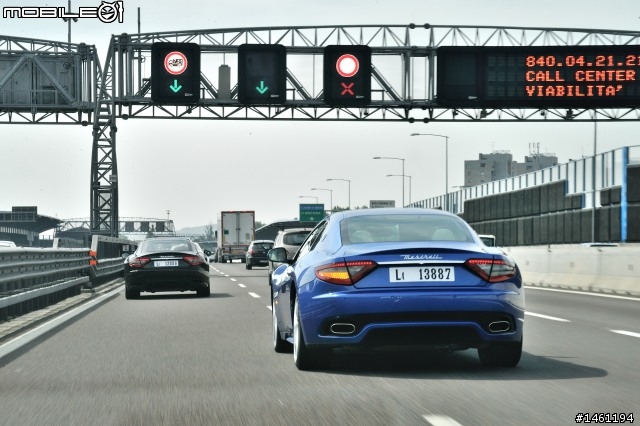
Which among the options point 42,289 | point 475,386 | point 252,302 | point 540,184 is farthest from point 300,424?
point 540,184

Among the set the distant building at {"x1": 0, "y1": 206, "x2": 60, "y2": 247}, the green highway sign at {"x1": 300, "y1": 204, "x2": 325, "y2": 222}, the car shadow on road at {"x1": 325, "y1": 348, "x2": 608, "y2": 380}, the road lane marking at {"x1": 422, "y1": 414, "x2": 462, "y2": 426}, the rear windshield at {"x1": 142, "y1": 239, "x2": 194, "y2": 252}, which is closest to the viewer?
the road lane marking at {"x1": 422, "y1": 414, "x2": 462, "y2": 426}

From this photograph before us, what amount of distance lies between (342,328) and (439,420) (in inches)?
79.6

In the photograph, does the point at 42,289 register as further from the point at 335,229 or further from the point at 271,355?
the point at 335,229

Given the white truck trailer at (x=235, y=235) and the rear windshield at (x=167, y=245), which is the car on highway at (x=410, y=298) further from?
the white truck trailer at (x=235, y=235)

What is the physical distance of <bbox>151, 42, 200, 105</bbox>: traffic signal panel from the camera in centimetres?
3938

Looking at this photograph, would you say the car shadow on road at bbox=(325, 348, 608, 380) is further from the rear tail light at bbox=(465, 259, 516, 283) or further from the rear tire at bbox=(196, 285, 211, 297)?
the rear tire at bbox=(196, 285, 211, 297)

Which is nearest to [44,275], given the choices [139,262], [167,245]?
[139,262]

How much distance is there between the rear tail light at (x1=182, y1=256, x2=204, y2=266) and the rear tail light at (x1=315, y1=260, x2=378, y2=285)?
1330 cm

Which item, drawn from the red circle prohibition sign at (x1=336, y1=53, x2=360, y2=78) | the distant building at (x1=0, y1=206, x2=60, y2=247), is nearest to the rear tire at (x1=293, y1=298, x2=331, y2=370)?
the red circle prohibition sign at (x1=336, y1=53, x2=360, y2=78)

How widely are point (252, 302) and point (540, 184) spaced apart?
37661 millimetres

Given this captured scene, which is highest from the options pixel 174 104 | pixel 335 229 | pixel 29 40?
pixel 29 40

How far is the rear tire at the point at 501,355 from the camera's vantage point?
8.98m

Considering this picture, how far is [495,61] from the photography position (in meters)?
38.5

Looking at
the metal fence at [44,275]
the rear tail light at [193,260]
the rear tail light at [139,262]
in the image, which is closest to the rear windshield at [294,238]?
the metal fence at [44,275]
